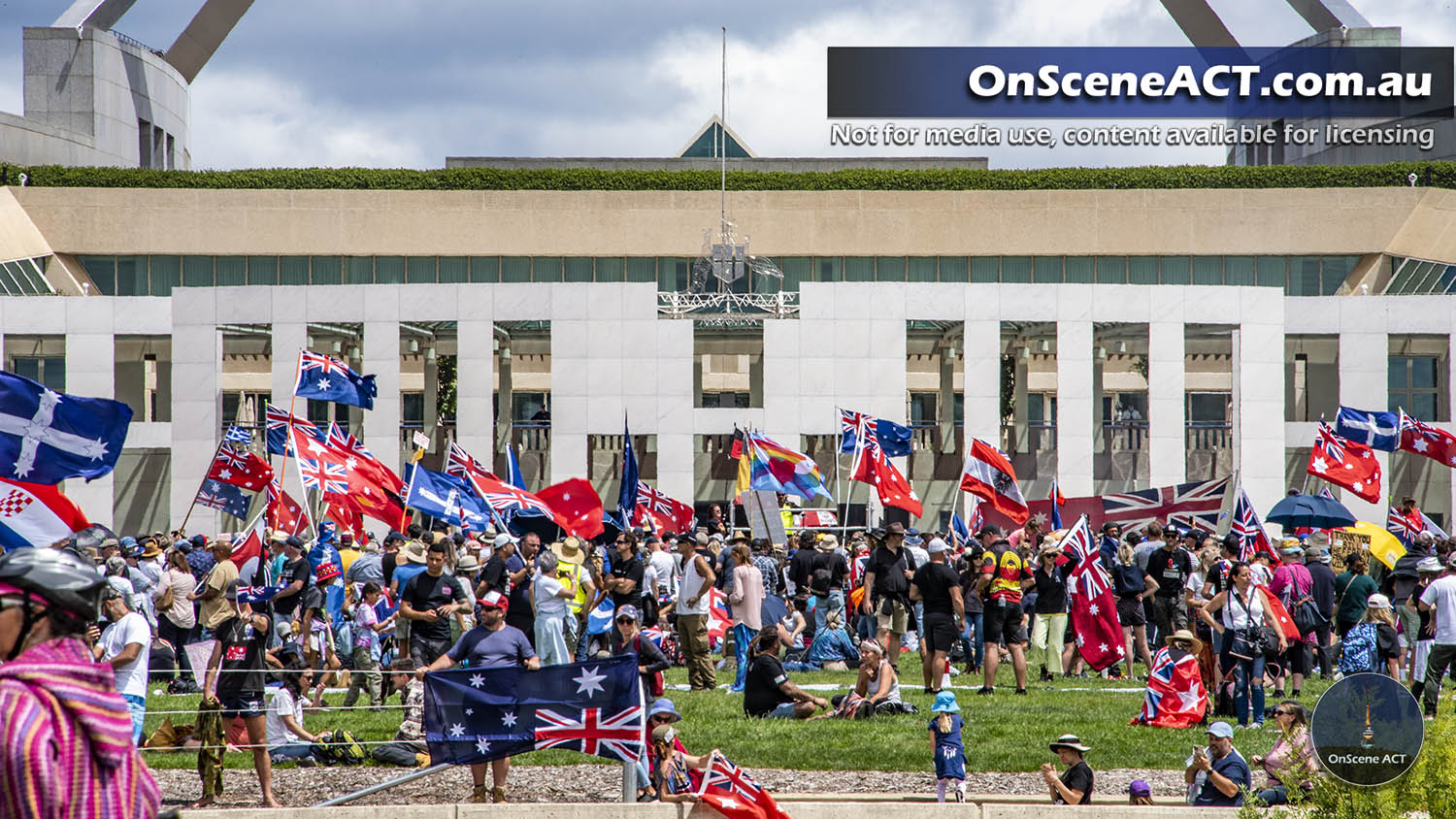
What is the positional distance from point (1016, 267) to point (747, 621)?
39.6 metres

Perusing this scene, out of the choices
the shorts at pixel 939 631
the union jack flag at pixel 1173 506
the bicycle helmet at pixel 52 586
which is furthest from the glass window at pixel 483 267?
the bicycle helmet at pixel 52 586

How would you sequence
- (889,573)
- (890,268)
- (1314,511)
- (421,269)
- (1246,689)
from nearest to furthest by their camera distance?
(1246,689), (889,573), (1314,511), (890,268), (421,269)

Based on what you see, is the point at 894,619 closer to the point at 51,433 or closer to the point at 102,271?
the point at 51,433

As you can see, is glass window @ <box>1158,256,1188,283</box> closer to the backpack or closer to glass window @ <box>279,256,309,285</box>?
glass window @ <box>279,256,309,285</box>

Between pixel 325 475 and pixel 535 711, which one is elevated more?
pixel 325 475

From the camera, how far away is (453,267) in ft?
181

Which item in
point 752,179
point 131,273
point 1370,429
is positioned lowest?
point 1370,429

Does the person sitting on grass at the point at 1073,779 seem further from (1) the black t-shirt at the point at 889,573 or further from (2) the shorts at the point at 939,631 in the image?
(1) the black t-shirt at the point at 889,573

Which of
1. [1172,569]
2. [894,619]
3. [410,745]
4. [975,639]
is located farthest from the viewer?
[975,639]

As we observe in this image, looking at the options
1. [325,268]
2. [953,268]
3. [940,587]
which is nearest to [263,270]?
[325,268]

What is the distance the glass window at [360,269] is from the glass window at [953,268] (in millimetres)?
19347

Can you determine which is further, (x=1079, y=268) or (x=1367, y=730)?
(x=1079, y=268)

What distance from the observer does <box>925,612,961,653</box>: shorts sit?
15.6 metres

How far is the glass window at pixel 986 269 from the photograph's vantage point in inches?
2147
